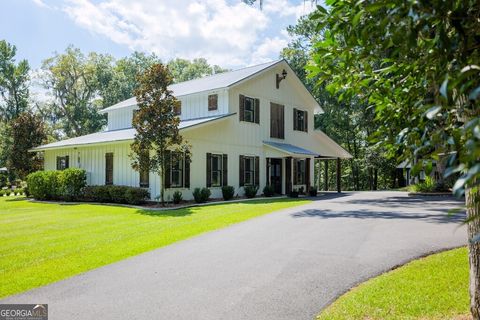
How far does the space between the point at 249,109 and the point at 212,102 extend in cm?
223

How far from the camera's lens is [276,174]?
23.8 meters

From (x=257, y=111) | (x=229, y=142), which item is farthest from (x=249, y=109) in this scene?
(x=229, y=142)

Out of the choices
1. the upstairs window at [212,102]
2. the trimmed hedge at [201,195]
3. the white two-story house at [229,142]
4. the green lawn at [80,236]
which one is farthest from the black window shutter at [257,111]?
the green lawn at [80,236]

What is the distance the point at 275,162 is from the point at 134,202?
9901 millimetres

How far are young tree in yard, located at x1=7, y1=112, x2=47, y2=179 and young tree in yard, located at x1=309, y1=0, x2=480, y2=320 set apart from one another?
27568 mm

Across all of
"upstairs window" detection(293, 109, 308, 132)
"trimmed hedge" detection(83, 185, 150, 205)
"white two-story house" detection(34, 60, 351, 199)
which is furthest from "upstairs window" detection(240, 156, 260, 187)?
"trimmed hedge" detection(83, 185, 150, 205)

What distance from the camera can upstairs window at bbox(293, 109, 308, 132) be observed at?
2563 centimetres

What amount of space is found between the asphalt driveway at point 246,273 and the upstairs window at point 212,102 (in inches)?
473

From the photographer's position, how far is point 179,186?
59.5 feet

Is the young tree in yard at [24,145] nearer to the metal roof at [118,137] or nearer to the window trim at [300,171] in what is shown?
the metal roof at [118,137]

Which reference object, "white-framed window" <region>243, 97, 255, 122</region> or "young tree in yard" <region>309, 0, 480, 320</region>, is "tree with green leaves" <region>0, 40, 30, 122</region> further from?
"young tree in yard" <region>309, 0, 480, 320</region>

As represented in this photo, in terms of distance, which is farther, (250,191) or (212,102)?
(212,102)

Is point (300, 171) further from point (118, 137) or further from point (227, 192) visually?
point (118, 137)

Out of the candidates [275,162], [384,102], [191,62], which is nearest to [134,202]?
[275,162]
